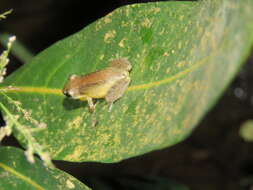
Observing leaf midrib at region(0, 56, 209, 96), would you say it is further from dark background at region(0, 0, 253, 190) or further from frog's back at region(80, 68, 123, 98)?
dark background at region(0, 0, 253, 190)

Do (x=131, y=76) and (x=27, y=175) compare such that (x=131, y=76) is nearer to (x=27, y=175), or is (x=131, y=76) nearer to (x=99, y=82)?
(x=99, y=82)

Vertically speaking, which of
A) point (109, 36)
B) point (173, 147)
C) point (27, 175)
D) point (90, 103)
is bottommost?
point (173, 147)

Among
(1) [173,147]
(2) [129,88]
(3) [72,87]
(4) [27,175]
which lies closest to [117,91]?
(2) [129,88]

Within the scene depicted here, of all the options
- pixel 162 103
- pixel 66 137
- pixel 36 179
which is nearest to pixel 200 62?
pixel 162 103

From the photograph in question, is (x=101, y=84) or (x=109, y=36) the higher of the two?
(x=109, y=36)

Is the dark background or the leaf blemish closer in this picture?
the leaf blemish

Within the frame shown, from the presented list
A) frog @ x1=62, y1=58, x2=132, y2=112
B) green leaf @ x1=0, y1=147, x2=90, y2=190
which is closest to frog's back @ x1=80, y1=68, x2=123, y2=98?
frog @ x1=62, y1=58, x2=132, y2=112

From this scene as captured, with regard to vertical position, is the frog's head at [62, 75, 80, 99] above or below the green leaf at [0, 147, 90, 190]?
above

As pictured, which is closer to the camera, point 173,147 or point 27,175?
point 27,175
